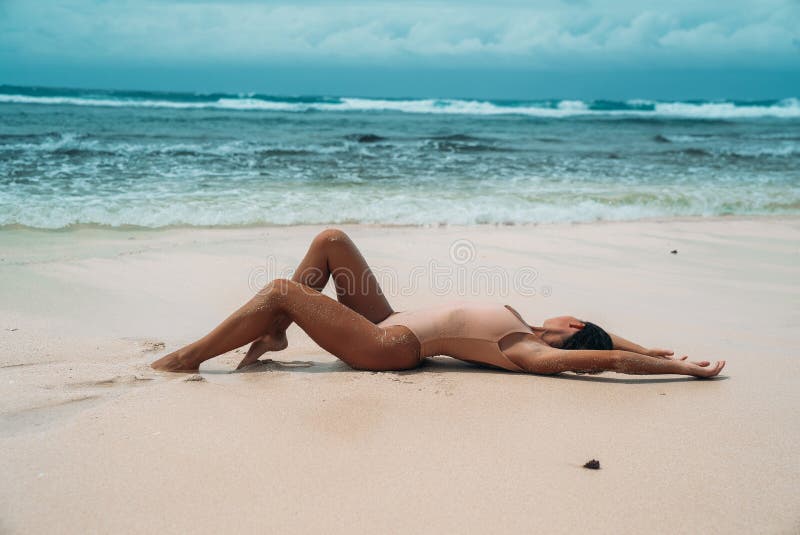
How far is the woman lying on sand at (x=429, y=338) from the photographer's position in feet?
12.5

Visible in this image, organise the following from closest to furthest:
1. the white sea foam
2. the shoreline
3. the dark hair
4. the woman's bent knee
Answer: the dark hair, the woman's bent knee, the shoreline, the white sea foam

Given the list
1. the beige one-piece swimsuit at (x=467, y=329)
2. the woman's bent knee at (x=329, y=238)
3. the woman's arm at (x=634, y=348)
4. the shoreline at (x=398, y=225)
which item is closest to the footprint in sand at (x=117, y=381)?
the woman's bent knee at (x=329, y=238)

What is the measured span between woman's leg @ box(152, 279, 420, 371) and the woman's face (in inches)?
28.2

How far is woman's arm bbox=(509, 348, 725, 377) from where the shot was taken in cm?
374

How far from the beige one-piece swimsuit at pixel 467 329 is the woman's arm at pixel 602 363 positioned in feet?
0.40

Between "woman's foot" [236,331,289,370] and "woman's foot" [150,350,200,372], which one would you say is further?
"woman's foot" [236,331,289,370]

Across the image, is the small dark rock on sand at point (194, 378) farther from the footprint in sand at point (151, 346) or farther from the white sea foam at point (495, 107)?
the white sea foam at point (495, 107)

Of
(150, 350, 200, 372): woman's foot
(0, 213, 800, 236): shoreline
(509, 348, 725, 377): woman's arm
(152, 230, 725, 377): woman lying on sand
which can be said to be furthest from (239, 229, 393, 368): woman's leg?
(0, 213, 800, 236): shoreline

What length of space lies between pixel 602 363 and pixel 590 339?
0.50 feet

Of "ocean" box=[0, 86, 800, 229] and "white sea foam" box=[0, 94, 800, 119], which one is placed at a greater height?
"white sea foam" box=[0, 94, 800, 119]

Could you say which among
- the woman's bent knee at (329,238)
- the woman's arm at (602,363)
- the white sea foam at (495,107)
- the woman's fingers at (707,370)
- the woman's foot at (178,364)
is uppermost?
the white sea foam at (495,107)

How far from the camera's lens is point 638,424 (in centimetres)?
336

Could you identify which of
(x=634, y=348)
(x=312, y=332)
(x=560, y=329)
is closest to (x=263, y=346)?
(x=312, y=332)

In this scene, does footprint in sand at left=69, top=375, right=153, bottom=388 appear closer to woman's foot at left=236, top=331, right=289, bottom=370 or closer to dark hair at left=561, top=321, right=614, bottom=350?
woman's foot at left=236, top=331, right=289, bottom=370
